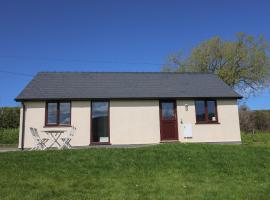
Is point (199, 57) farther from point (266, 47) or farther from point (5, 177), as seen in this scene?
point (5, 177)

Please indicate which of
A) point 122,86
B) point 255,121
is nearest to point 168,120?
point 122,86

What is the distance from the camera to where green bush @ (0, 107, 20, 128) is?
82.9ft

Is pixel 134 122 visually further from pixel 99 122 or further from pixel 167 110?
pixel 167 110

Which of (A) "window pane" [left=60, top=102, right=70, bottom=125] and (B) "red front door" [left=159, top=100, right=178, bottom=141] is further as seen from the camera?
(B) "red front door" [left=159, top=100, right=178, bottom=141]

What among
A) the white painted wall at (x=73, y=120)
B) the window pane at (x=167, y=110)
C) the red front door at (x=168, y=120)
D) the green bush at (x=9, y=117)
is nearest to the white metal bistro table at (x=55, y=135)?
the white painted wall at (x=73, y=120)

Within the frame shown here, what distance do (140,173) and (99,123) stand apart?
836 cm

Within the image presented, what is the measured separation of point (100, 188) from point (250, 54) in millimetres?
31086

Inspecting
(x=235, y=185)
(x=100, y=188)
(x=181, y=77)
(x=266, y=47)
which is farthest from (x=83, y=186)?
(x=266, y=47)

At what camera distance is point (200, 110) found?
61.5ft

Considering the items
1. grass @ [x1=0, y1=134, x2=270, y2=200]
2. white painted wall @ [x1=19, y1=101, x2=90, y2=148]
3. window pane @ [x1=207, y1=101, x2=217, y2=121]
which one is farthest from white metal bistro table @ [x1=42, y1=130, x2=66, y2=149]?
window pane @ [x1=207, y1=101, x2=217, y2=121]

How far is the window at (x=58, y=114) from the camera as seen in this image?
17.5 m

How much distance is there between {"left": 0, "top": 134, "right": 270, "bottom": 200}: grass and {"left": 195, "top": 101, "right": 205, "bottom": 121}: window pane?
5.06 meters

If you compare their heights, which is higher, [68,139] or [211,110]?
[211,110]

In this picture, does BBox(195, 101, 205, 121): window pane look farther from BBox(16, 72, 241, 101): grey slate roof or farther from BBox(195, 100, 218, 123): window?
BBox(16, 72, 241, 101): grey slate roof
